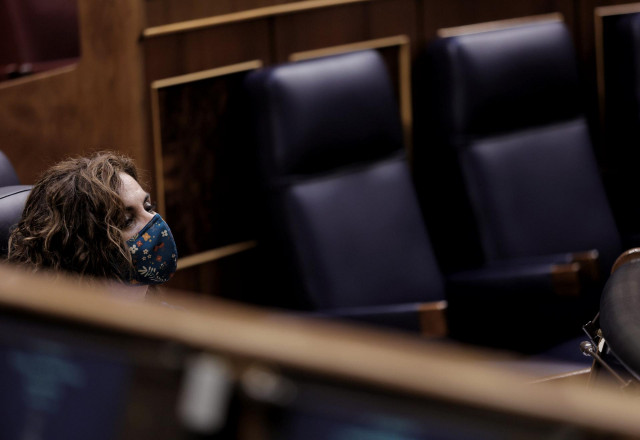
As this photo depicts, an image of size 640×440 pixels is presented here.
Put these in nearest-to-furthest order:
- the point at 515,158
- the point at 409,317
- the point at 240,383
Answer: the point at 240,383, the point at 409,317, the point at 515,158

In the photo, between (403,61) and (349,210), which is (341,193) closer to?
(349,210)

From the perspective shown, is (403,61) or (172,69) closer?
(172,69)

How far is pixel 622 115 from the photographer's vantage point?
173 centimetres

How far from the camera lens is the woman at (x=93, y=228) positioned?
777mm

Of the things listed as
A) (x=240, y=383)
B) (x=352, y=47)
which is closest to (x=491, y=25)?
(x=352, y=47)

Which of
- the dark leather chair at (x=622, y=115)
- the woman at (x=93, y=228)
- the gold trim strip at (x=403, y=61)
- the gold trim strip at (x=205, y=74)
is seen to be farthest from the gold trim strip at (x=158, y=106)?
the dark leather chair at (x=622, y=115)

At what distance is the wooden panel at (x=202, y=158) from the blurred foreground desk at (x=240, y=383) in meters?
1.07

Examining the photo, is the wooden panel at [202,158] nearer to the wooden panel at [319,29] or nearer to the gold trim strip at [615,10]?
the wooden panel at [319,29]

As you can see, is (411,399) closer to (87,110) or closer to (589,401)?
(589,401)

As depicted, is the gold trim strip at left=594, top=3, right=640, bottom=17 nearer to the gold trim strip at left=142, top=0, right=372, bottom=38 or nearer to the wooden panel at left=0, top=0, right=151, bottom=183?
the gold trim strip at left=142, top=0, right=372, bottom=38

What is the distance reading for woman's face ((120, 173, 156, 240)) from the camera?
82cm

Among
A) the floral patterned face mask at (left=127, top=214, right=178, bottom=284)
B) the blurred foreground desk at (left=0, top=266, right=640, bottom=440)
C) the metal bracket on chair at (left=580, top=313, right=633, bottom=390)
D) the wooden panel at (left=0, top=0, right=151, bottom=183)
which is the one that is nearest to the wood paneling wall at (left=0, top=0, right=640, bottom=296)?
the wooden panel at (left=0, top=0, right=151, bottom=183)

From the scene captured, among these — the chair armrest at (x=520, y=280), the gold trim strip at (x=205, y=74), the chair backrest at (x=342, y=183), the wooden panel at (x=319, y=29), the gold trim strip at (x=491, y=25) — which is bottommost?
the chair armrest at (x=520, y=280)

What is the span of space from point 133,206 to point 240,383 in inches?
24.5
